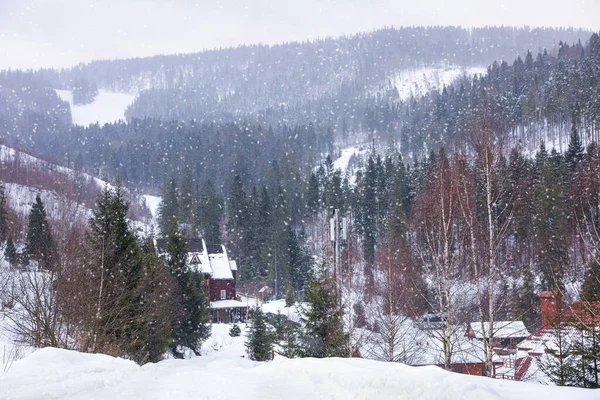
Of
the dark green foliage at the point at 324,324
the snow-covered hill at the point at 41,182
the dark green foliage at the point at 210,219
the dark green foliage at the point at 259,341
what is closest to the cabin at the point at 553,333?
the dark green foliage at the point at 324,324

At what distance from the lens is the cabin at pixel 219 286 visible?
52.1m

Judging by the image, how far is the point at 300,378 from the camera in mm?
8547

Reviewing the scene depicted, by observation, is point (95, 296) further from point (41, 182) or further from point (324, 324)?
point (41, 182)

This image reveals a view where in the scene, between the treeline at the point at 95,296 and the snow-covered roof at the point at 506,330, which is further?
the treeline at the point at 95,296

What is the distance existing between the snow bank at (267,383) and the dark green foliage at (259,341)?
19003 mm

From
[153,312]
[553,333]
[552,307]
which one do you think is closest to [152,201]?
[153,312]

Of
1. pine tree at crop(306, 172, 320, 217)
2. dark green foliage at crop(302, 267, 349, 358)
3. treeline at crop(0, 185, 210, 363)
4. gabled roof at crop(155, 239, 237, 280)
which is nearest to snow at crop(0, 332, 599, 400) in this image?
treeline at crop(0, 185, 210, 363)

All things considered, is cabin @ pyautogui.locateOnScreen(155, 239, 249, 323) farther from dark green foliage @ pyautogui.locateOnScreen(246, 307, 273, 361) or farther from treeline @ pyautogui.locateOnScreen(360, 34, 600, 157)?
treeline @ pyautogui.locateOnScreen(360, 34, 600, 157)

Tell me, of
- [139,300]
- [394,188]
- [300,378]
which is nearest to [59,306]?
[139,300]

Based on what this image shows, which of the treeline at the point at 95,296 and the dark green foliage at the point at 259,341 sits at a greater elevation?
the treeline at the point at 95,296

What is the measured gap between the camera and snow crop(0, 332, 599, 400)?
6.86m

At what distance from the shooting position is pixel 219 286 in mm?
54281

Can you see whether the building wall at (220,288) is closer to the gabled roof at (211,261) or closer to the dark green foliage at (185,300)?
the gabled roof at (211,261)

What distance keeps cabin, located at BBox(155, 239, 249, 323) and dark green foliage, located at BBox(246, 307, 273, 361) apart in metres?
21.9
